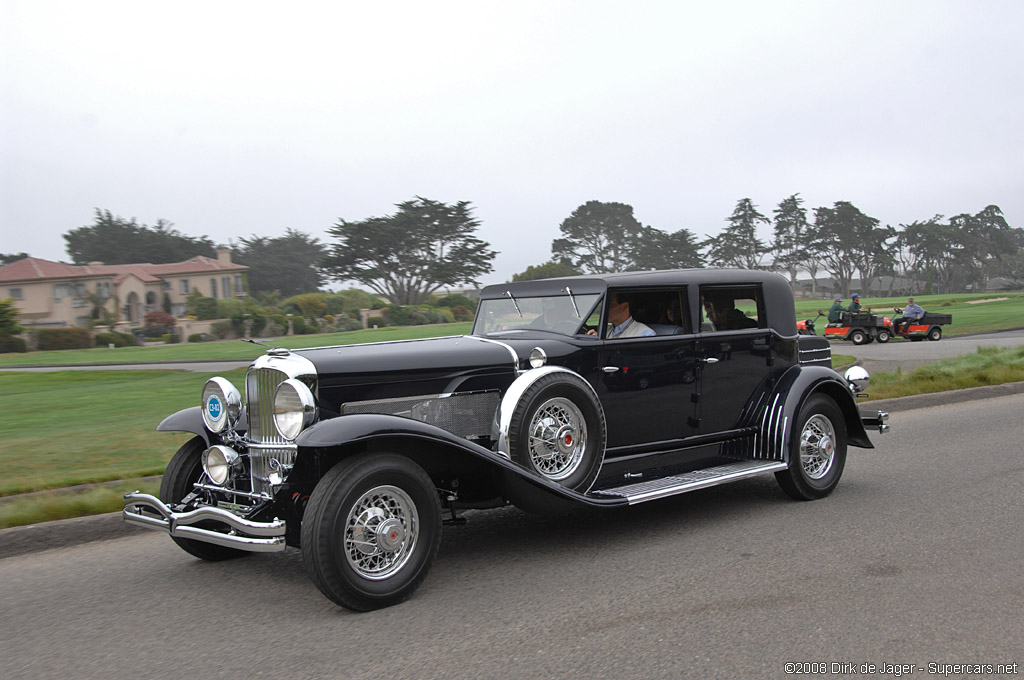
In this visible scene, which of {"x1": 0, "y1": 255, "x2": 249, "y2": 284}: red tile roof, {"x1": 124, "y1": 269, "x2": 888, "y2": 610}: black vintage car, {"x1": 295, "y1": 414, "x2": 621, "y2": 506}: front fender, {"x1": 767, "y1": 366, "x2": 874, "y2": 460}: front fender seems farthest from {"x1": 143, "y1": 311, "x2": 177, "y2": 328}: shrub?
{"x1": 295, "y1": 414, "x2": 621, "y2": 506}: front fender

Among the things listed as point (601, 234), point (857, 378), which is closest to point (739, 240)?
point (601, 234)

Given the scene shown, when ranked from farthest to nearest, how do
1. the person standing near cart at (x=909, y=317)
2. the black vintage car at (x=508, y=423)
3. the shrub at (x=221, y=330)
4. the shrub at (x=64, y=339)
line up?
the shrub at (x=221, y=330), the shrub at (x=64, y=339), the person standing near cart at (x=909, y=317), the black vintage car at (x=508, y=423)

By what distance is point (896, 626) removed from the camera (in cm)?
366

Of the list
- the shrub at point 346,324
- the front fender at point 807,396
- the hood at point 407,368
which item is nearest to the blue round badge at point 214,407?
the hood at point 407,368

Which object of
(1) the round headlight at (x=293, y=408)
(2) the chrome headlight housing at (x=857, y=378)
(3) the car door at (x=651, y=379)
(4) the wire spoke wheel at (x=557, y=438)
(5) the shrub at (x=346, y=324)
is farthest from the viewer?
(5) the shrub at (x=346, y=324)

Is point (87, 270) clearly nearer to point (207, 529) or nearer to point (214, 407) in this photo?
point (214, 407)

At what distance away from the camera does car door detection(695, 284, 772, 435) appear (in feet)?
19.8

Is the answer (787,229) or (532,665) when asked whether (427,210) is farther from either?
(532,665)

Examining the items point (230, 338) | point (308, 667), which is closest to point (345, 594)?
point (308, 667)

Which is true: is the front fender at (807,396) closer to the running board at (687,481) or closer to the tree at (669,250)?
the running board at (687,481)

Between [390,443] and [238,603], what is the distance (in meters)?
1.15

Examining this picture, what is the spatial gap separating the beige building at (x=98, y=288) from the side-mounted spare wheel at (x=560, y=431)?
47.3 meters

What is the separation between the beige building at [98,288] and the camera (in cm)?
4997

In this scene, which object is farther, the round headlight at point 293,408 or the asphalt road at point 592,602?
the round headlight at point 293,408
